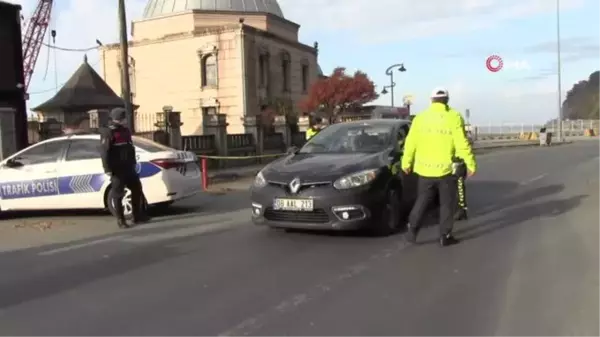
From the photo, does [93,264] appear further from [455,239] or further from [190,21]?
[190,21]

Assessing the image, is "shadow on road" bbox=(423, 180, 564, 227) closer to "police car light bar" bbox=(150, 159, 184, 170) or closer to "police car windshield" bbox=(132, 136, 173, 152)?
"police car light bar" bbox=(150, 159, 184, 170)

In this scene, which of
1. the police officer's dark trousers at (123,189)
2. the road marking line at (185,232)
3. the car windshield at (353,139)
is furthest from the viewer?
the police officer's dark trousers at (123,189)

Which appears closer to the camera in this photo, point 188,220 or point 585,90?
point 188,220

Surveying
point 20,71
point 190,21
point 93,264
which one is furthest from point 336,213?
point 190,21

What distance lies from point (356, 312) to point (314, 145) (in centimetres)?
454

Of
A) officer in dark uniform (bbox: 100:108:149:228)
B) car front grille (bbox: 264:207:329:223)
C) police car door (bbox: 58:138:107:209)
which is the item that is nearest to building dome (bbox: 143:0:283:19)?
police car door (bbox: 58:138:107:209)

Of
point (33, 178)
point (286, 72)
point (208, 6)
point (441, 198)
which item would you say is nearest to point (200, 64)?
point (208, 6)

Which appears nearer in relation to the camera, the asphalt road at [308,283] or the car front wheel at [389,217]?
the asphalt road at [308,283]

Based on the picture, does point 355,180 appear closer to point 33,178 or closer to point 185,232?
point 185,232

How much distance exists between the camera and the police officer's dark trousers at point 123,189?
962 cm

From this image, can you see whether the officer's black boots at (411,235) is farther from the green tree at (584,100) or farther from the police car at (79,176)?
the green tree at (584,100)

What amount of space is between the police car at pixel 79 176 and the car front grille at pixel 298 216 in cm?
330

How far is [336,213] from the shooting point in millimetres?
7434

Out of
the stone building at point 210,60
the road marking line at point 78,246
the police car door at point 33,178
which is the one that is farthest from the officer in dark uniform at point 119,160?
the stone building at point 210,60
